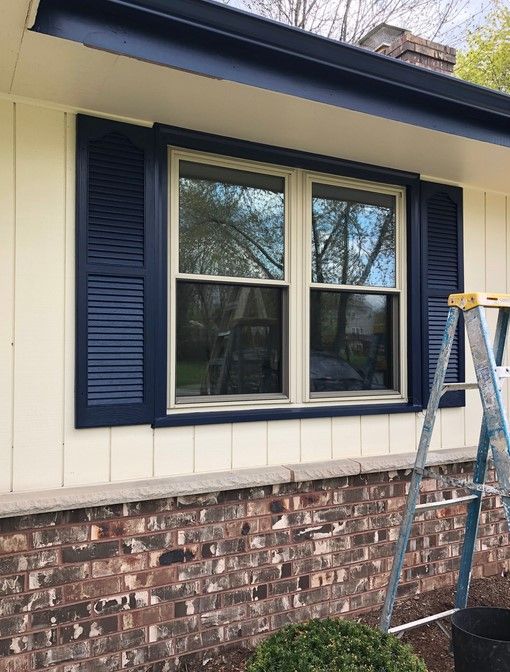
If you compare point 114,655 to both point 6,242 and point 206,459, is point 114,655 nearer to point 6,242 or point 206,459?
point 206,459

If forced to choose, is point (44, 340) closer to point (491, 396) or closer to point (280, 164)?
point (280, 164)

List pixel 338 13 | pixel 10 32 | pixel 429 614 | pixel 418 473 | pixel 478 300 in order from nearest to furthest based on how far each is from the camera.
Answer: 1. pixel 10 32
2. pixel 478 300
3. pixel 418 473
4. pixel 429 614
5. pixel 338 13

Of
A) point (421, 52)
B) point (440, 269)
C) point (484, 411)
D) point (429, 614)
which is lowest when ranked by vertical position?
point (429, 614)

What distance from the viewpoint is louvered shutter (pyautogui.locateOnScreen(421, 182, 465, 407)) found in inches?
145

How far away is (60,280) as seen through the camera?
2646mm

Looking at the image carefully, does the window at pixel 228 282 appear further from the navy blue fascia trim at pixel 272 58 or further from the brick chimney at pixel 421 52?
the brick chimney at pixel 421 52

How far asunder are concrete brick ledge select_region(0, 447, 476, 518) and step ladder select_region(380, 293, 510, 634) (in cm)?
54

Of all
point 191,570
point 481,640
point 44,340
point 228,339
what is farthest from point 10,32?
point 481,640

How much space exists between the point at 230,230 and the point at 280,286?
437mm

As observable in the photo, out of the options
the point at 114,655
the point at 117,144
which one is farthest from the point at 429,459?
the point at 117,144

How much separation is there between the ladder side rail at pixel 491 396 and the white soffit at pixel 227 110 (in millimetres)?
1192

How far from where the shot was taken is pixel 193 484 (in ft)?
9.17

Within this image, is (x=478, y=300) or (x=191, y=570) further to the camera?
(x=191, y=570)

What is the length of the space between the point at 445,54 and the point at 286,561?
11.4 feet
